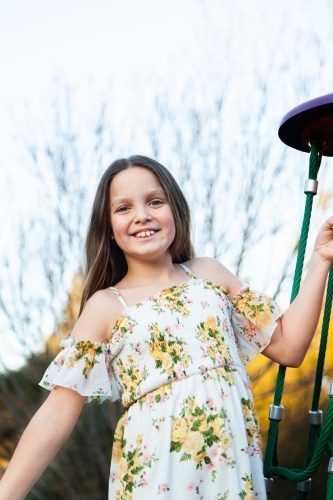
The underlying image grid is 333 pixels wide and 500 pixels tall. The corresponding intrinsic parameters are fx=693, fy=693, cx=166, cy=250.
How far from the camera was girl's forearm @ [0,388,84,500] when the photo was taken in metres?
1.57

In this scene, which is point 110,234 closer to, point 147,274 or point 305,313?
point 147,274

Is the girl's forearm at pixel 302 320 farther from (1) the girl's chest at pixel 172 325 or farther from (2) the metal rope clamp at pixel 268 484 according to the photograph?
(2) the metal rope clamp at pixel 268 484

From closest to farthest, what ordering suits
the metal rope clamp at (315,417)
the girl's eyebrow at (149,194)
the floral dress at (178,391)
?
the floral dress at (178,391), the girl's eyebrow at (149,194), the metal rope clamp at (315,417)

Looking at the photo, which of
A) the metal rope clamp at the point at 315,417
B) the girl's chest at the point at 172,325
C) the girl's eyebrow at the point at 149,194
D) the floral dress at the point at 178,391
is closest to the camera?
the floral dress at the point at 178,391

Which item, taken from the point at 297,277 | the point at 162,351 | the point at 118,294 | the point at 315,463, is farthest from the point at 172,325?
the point at 315,463

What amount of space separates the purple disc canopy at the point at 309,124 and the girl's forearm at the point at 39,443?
33.7 inches

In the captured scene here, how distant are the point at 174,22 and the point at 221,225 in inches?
52.3

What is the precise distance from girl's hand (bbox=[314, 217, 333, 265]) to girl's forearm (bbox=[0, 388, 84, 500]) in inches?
26.8

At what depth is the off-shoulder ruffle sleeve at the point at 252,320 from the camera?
5.82ft

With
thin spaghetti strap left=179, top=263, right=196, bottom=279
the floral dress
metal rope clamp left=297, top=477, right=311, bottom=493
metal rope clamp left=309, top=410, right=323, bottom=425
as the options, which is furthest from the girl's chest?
metal rope clamp left=297, top=477, right=311, bottom=493

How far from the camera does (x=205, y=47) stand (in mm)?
4363

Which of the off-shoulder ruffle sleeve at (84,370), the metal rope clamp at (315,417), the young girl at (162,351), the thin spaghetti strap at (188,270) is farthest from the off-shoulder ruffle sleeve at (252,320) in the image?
the off-shoulder ruffle sleeve at (84,370)

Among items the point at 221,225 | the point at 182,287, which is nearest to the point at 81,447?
the point at 221,225

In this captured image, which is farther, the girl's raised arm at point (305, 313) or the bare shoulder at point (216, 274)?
the bare shoulder at point (216, 274)
